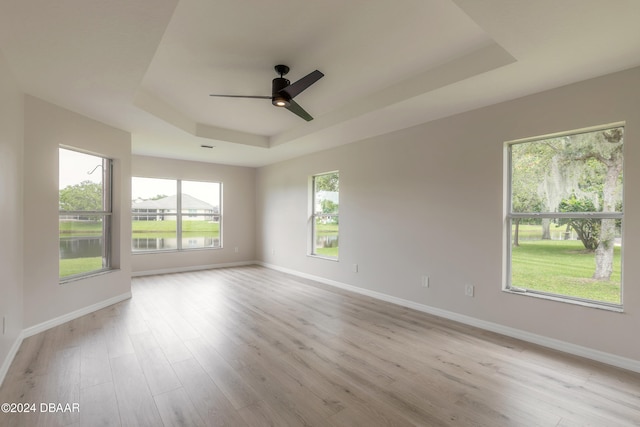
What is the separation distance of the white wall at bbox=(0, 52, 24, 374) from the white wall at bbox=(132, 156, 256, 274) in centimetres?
309

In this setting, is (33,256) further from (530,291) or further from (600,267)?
(600,267)

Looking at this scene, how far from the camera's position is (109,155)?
4.01m

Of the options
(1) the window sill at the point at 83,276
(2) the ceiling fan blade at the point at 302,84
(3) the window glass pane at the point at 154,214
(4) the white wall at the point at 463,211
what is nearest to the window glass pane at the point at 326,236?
(4) the white wall at the point at 463,211

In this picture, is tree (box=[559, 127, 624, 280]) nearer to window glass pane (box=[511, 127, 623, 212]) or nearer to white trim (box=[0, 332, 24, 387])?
window glass pane (box=[511, 127, 623, 212])

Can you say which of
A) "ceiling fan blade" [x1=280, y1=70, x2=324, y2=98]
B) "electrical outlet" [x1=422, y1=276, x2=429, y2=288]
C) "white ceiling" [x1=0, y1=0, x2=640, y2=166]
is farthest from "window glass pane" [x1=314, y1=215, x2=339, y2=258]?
"ceiling fan blade" [x1=280, y1=70, x2=324, y2=98]

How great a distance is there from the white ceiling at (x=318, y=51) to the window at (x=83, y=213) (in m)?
0.67

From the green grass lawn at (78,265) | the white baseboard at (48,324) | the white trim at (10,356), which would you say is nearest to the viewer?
the white trim at (10,356)

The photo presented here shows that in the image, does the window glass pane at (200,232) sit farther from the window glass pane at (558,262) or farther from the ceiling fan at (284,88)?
the window glass pane at (558,262)

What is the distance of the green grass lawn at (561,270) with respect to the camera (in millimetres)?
2655

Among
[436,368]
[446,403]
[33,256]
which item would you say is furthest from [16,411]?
[436,368]

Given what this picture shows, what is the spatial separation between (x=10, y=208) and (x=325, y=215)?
4.14 metres

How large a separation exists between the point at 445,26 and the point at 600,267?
255 cm

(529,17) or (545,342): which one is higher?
(529,17)

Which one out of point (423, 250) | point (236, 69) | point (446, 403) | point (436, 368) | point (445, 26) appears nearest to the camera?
point (446, 403)
